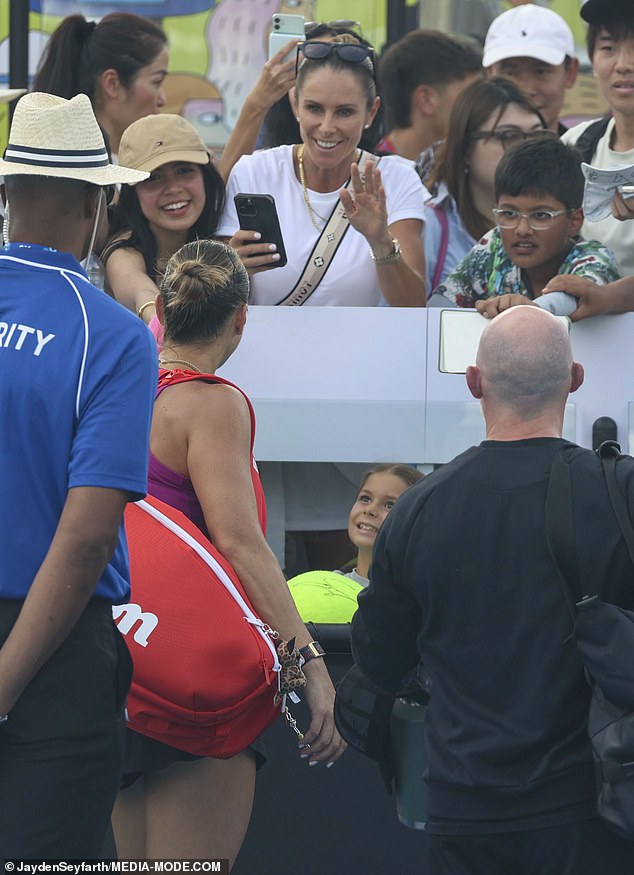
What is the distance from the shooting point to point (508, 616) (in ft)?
7.85

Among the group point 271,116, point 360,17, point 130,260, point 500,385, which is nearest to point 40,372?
point 500,385

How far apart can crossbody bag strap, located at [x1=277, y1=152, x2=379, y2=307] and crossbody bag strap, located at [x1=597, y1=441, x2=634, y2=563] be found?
1.89 meters

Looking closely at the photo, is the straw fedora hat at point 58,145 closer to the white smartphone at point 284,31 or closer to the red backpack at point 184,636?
the red backpack at point 184,636

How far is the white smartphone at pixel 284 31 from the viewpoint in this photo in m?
4.70

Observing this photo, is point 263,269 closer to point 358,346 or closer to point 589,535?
point 358,346

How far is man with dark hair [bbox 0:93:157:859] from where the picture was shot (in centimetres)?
212

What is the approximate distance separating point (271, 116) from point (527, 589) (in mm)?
2817

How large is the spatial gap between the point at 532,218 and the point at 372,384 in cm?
69

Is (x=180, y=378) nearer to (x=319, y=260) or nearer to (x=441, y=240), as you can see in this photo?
(x=319, y=260)

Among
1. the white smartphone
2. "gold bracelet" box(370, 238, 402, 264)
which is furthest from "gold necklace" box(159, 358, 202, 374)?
the white smartphone

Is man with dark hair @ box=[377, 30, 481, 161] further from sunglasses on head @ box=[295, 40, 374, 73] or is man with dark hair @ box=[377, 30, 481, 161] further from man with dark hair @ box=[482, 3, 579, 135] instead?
sunglasses on head @ box=[295, 40, 374, 73]

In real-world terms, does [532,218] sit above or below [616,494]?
above

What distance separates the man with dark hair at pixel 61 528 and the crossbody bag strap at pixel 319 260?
6.56 feet

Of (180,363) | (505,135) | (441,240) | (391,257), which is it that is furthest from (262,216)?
(180,363)
